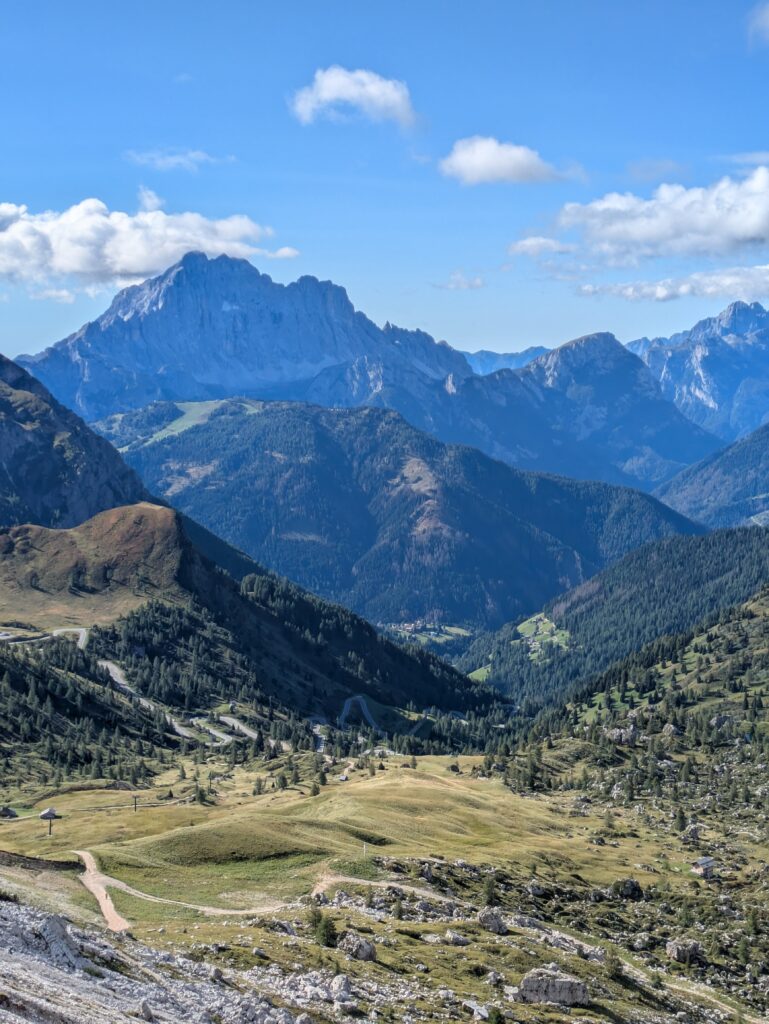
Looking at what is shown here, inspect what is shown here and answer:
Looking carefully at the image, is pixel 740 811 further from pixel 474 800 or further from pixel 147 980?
pixel 147 980

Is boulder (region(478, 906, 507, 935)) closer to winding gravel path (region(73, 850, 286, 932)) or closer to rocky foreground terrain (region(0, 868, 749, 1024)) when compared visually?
rocky foreground terrain (region(0, 868, 749, 1024))

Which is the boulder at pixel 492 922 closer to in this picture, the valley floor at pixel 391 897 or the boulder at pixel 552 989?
the valley floor at pixel 391 897

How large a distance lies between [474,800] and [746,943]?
69.8 meters

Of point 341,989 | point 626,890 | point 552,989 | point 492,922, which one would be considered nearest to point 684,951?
point 626,890

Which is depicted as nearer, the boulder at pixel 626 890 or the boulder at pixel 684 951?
the boulder at pixel 684 951

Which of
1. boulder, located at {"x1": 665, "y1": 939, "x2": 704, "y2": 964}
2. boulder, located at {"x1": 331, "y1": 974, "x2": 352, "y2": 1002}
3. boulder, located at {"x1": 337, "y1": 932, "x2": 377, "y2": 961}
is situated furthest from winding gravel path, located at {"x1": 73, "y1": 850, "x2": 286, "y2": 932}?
boulder, located at {"x1": 665, "y1": 939, "x2": 704, "y2": 964}

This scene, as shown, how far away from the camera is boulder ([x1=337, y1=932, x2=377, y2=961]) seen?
266ft

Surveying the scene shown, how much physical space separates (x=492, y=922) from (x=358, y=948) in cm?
2305

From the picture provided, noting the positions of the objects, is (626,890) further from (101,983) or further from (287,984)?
(101,983)

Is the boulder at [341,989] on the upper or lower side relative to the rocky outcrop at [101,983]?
lower

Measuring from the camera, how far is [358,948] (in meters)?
81.4

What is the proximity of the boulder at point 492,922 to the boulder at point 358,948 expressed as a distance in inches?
796

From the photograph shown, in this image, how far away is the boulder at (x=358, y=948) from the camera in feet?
266

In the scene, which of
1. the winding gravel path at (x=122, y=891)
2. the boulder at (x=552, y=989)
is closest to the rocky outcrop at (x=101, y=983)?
the winding gravel path at (x=122, y=891)
